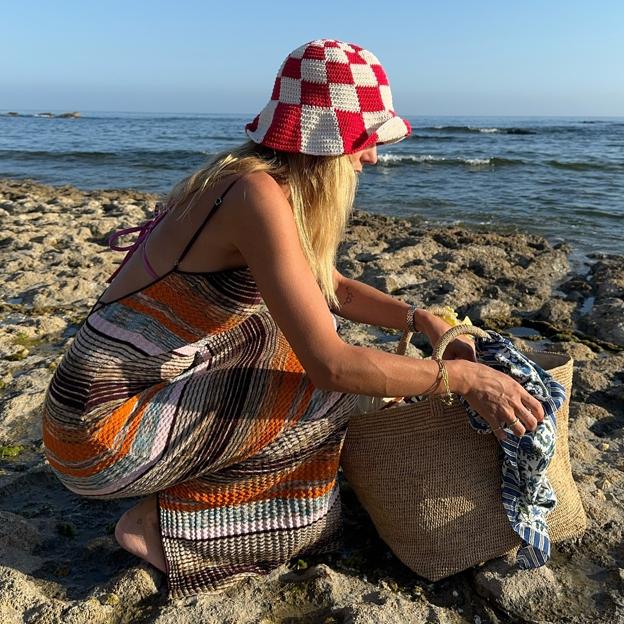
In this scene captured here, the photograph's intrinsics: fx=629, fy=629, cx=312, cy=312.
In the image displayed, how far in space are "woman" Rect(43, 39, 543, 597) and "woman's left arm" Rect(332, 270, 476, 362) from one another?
1.44 ft

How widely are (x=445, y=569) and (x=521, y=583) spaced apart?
0.78 ft

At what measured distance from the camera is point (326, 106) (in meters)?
1.82

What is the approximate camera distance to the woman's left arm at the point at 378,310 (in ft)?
7.62

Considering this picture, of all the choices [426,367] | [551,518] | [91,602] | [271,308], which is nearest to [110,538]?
[91,602]

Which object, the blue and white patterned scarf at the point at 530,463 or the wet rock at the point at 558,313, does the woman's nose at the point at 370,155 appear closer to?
the blue and white patterned scarf at the point at 530,463

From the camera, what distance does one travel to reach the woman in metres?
1.76

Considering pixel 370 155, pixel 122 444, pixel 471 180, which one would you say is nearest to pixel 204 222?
pixel 370 155

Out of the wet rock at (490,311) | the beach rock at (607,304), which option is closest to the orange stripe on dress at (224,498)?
the wet rock at (490,311)

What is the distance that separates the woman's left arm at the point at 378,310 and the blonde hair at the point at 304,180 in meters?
0.60

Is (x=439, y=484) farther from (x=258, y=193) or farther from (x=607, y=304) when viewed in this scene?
(x=607, y=304)

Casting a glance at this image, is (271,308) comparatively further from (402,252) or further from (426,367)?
(402,252)

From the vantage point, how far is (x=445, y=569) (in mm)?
1992

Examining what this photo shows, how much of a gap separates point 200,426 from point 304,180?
0.79 m

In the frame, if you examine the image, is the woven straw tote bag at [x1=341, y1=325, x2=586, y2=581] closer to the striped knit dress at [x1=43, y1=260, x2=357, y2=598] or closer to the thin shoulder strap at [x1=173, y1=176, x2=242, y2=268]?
the striped knit dress at [x1=43, y1=260, x2=357, y2=598]
